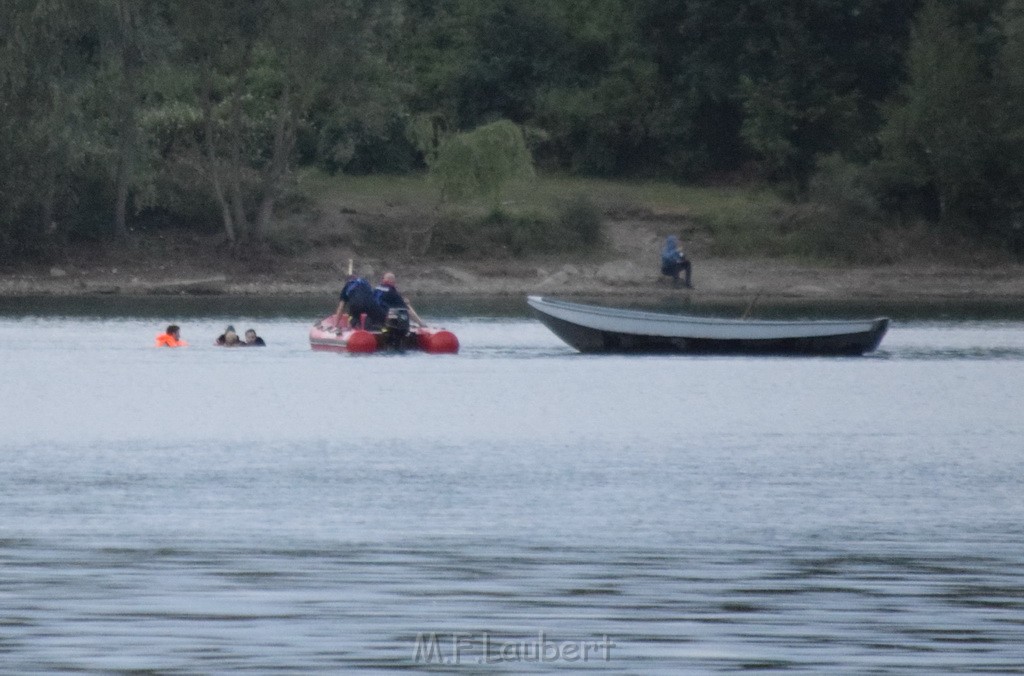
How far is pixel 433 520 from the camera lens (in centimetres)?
2064

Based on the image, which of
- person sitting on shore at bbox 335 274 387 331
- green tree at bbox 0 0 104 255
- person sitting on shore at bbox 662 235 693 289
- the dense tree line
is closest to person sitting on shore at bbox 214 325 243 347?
person sitting on shore at bbox 335 274 387 331

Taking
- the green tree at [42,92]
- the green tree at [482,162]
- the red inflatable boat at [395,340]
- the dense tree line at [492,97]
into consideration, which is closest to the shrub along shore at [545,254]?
the dense tree line at [492,97]

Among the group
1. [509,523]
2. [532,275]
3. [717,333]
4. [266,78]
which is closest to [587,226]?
[532,275]

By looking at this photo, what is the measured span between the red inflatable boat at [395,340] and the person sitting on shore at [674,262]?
81.8ft

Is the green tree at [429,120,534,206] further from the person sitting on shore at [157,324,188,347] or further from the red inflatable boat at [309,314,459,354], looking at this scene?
the red inflatable boat at [309,314,459,354]

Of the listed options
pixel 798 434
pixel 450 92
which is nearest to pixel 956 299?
pixel 450 92

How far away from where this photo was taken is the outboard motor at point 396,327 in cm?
4462

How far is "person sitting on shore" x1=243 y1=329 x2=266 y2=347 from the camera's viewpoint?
46.4 metres

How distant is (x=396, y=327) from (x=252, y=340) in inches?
149

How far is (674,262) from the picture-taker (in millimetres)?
69312

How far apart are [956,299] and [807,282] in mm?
5176

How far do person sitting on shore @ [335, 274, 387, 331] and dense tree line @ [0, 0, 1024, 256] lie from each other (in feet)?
78.3

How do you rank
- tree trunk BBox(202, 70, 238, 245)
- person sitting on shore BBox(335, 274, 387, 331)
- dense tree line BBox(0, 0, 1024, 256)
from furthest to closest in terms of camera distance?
tree trunk BBox(202, 70, 238, 245) → dense tree line BBox(0, 0, 1024, 256) → person sitting on shore BBox(335, 274, 387, 331)

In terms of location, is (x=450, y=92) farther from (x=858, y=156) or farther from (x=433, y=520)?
(x=433, y=520)
